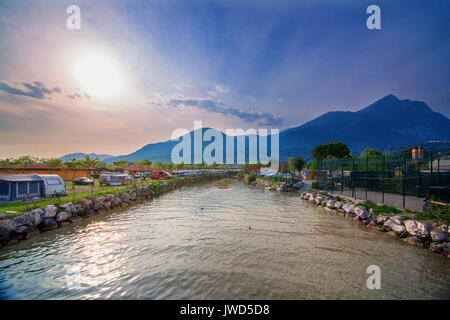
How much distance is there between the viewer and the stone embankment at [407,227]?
28.0 ft

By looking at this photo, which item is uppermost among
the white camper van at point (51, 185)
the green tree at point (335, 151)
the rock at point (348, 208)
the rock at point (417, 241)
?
the green tree at point (335, 151)

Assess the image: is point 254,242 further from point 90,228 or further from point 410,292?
point 90,228

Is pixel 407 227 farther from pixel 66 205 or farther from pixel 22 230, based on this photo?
pixel 66 205

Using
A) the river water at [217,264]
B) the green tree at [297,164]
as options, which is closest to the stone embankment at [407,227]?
the river water at [217,264]

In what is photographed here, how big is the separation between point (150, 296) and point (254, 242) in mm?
5646

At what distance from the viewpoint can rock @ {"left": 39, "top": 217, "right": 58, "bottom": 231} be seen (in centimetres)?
1160

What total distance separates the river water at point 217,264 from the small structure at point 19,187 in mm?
5344

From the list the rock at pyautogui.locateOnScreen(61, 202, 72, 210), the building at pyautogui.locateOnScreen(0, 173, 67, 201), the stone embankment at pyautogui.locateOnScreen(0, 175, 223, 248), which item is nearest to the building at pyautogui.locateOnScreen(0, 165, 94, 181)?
the building at pyautogui.locateOnScreen(0, 173, 67, 201)

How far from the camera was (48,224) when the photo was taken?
466 inches

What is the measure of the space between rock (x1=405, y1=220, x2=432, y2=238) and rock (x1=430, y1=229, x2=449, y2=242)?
0.78 feet

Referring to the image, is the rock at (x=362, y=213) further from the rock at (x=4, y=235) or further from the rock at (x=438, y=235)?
the rock at (x=4, y=235)

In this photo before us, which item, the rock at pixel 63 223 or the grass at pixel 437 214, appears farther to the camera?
the rock at pixel 63 223
